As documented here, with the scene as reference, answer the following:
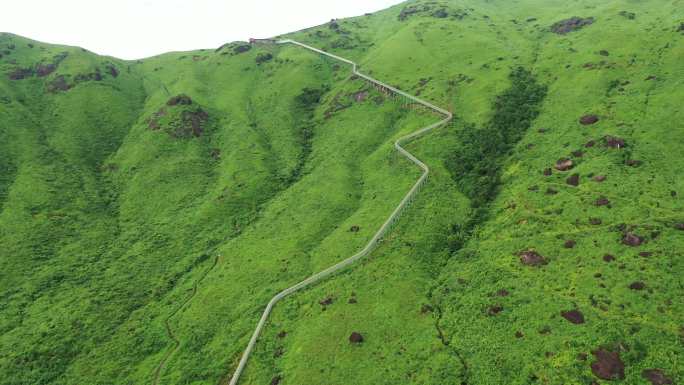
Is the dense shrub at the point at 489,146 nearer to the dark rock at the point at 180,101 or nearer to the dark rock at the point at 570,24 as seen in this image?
the dark rock at the point at 570,24

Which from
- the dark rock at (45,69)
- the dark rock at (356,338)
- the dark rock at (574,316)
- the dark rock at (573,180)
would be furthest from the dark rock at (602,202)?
the dark rock at (45,69)

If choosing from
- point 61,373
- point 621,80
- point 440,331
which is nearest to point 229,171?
point 61,373

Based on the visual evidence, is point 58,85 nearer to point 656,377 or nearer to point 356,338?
point 356,338

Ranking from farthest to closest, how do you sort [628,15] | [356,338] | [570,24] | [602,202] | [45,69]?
[45,69] < [570,24] < [628,15] < [602,202] < [356,338]

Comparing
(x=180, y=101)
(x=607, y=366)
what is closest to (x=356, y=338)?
(x=607, y=366)

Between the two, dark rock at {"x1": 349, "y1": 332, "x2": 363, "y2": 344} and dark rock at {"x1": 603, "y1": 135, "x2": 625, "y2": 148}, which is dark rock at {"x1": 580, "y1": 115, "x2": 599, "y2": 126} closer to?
dark rock at {"x1": 603, "y1": 135, "x2": 625, "y2": 148}

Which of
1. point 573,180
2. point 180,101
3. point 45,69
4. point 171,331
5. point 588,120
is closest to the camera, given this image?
point 171,331
